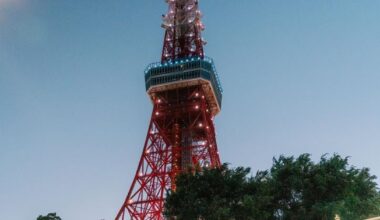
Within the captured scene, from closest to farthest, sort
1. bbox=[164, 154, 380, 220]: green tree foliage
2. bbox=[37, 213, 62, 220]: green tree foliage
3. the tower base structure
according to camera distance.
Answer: bbox=[164, 154, 380, 220]: green tree foliage → bbox=[37, 213, 62, 220]: green tree foliage → the tower base structure

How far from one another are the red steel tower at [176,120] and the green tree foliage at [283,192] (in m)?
19.1

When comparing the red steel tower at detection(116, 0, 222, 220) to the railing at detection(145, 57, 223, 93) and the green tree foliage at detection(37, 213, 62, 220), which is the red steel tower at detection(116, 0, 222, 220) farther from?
the green tree foliage at detection(37, 213, 62, 220)

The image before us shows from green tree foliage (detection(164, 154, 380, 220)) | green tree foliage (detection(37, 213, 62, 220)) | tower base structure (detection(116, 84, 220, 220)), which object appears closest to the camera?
green tree foliage (detection(164, 154, 380, 220))

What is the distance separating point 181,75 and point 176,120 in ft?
14.5

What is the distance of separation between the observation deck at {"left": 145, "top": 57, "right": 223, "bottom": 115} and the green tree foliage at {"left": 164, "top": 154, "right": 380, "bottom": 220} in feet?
77.6

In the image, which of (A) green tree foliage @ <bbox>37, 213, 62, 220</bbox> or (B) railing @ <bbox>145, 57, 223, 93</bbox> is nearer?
(A) green tree foliage @ <bbox>37, 213, 62, 220</bbox>

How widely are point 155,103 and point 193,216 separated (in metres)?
27.4

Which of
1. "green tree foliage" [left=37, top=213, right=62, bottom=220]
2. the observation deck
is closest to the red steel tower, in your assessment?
the observation deck

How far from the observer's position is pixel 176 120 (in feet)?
151

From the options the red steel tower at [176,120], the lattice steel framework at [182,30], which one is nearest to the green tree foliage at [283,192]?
the red steel tower at [176,120]

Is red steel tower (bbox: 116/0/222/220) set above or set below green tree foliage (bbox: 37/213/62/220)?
above

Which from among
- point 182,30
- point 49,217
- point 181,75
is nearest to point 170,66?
point 181,75

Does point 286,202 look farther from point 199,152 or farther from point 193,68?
point 193,68

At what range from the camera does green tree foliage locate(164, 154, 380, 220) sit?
1983 centimetres
